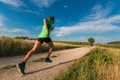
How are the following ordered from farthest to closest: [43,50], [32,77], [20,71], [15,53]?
[43,50] < [15,53] < [20,71] < [32,77]

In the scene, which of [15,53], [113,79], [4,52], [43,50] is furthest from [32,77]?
[43,50]

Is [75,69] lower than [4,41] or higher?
lower

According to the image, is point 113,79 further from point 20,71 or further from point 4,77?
point 4,77

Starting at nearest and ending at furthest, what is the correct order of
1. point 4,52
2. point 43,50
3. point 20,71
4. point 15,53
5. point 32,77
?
point 32,77 → point 20,71 → point 4,52 → point 15,53 → point 43,50

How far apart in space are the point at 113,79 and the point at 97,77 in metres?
0.63

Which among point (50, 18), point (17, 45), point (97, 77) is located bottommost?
point (97, 77)

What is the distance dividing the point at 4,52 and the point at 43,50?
7416mm

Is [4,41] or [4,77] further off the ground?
[4,41]

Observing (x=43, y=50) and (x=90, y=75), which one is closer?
(x=90, y=75)

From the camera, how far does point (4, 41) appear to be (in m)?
14.0

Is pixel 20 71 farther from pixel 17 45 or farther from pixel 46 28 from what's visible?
pixel 17 45

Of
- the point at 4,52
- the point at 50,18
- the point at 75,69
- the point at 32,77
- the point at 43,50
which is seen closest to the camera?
the point at 32,77

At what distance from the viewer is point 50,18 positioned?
816 cm

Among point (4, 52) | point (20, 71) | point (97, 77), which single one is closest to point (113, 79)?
point (97, 77)
